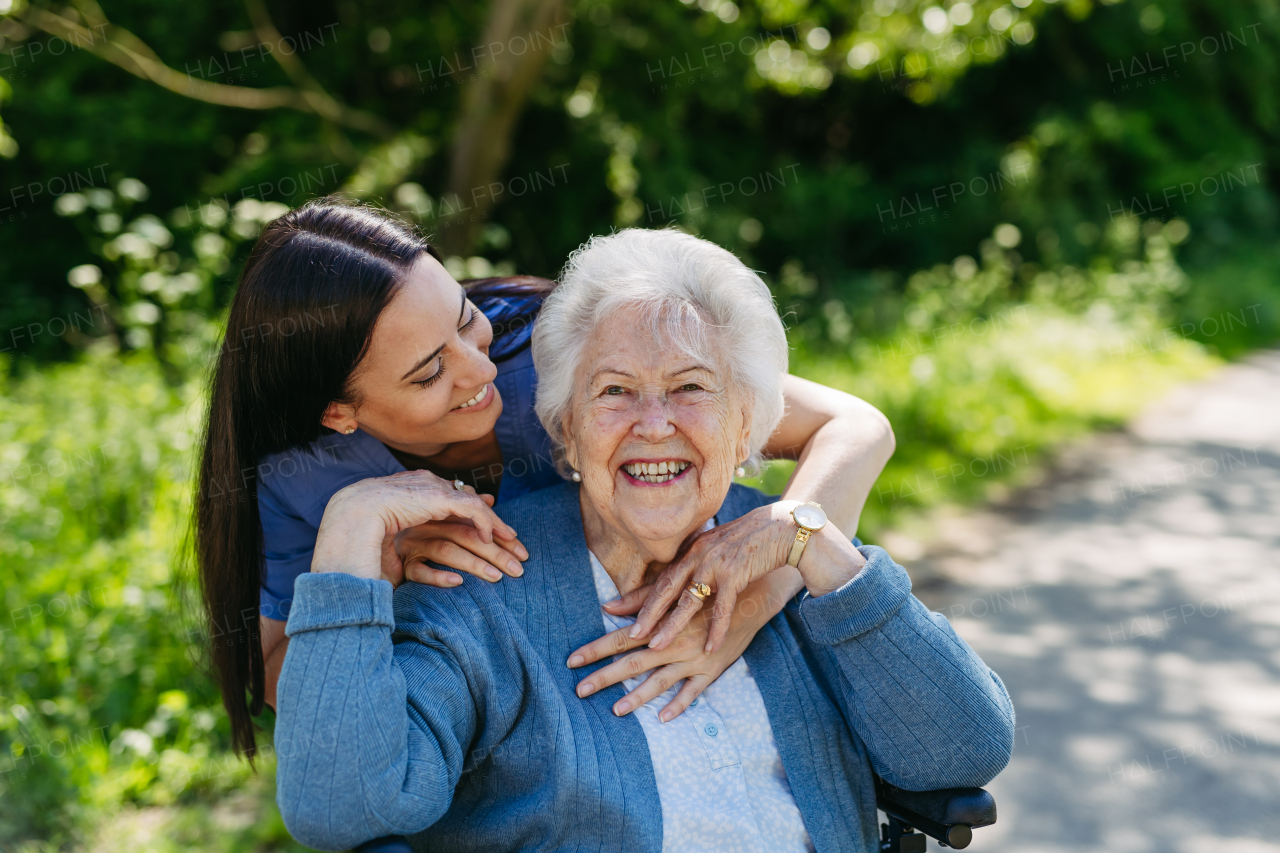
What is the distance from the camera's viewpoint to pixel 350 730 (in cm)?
142

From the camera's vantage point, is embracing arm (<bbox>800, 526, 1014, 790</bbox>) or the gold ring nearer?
embracing arm (<bbox>800, 526, 1014, 790</bbox>)

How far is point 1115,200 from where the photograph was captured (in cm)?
1140

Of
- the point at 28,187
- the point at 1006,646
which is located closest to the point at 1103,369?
the point at 1006,646

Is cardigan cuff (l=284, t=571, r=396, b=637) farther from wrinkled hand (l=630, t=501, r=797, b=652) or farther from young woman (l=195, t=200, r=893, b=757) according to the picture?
wrinkled hand (l=630, t=501, r=797, b=652)

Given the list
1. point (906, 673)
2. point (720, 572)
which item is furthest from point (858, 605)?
point (720, 572)

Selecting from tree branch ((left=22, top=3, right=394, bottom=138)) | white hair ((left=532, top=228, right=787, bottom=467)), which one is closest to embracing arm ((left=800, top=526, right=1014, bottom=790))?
white hair ((left=532, top=228, right=787, bottom=467))

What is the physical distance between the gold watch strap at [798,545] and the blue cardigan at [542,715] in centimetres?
9

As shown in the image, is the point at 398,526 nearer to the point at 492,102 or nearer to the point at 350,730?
the point at 350,730

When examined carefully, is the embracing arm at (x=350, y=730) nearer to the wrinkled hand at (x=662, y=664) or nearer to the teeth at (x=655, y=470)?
the wrinkled hand at (x=662, y=664)

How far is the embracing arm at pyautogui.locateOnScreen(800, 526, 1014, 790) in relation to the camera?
5.42 ft

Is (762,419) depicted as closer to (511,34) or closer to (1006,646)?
(1006,646)

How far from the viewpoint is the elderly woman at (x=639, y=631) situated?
156cm

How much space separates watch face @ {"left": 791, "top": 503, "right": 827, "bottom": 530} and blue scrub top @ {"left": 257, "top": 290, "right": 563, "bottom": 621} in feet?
1.94

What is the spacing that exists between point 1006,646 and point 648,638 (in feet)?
8.31
